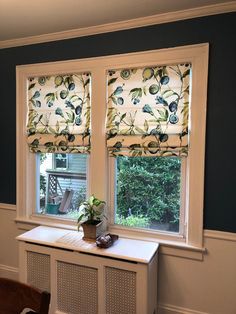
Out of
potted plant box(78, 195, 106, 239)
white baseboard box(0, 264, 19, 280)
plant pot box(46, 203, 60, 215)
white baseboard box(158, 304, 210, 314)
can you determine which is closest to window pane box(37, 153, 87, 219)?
plant pot box(46, 203, 60, 215)

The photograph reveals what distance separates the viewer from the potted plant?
2.31 meters

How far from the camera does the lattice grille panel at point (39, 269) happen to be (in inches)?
91.0

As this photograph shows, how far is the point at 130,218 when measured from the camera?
250cm

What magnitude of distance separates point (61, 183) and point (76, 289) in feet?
3.36

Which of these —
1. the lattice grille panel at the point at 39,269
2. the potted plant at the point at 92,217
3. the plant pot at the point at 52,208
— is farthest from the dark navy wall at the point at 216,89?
the plant pot at the point at 52,208

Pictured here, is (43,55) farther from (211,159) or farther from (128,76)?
(211,159)

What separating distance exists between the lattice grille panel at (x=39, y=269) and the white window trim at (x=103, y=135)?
1.37 feet

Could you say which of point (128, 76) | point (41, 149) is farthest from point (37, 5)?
point (41, 149)

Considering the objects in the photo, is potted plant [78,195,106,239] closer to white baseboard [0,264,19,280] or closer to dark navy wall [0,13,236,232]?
dark navy wall [0,13,236,232]

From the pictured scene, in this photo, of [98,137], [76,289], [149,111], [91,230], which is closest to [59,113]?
[98,137]

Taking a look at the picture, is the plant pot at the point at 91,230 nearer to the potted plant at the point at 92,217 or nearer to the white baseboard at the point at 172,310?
the potted plant at the point at 92,217

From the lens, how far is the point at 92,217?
7.84 ft

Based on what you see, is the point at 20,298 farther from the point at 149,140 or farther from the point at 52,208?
the point at 52,208

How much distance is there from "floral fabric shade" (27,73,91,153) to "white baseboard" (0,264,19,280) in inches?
52.1
